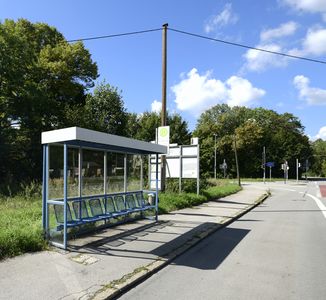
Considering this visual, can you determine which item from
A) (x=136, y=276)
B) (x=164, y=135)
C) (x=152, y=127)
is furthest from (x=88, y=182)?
(x=152, y=127)

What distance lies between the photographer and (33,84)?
2945 cm

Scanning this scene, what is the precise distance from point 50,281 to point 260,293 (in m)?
2.91

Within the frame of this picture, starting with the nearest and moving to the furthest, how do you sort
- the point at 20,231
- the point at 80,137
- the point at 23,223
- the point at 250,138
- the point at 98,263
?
the point at 98,263 → the point at 80,137 → the point at 20,231 → the point at 23,223 → the point at 250,138

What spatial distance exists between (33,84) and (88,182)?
21179 millimetres

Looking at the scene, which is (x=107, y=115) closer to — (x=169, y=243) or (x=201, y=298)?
(x=169, y=243)

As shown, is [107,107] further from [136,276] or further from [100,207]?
[136,276]

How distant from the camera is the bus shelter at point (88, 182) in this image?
819cm

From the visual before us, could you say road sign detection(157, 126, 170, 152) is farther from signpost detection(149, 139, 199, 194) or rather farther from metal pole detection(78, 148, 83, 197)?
metal pole detection(78, 148, 83, 197)

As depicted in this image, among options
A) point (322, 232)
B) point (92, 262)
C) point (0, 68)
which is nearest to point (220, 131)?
point (0, 68)

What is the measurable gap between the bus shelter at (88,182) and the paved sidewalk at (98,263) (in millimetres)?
476

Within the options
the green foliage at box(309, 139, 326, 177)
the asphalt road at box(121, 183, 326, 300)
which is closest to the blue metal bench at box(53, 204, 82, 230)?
the asphalt road at box(121, 183, 326, 300)

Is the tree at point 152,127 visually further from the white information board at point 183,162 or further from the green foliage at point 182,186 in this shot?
the white information board at point 183,162

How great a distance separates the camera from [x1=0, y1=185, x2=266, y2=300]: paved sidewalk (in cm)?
545

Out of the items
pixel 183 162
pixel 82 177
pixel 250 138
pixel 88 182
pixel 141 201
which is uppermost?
pixel 250 138
